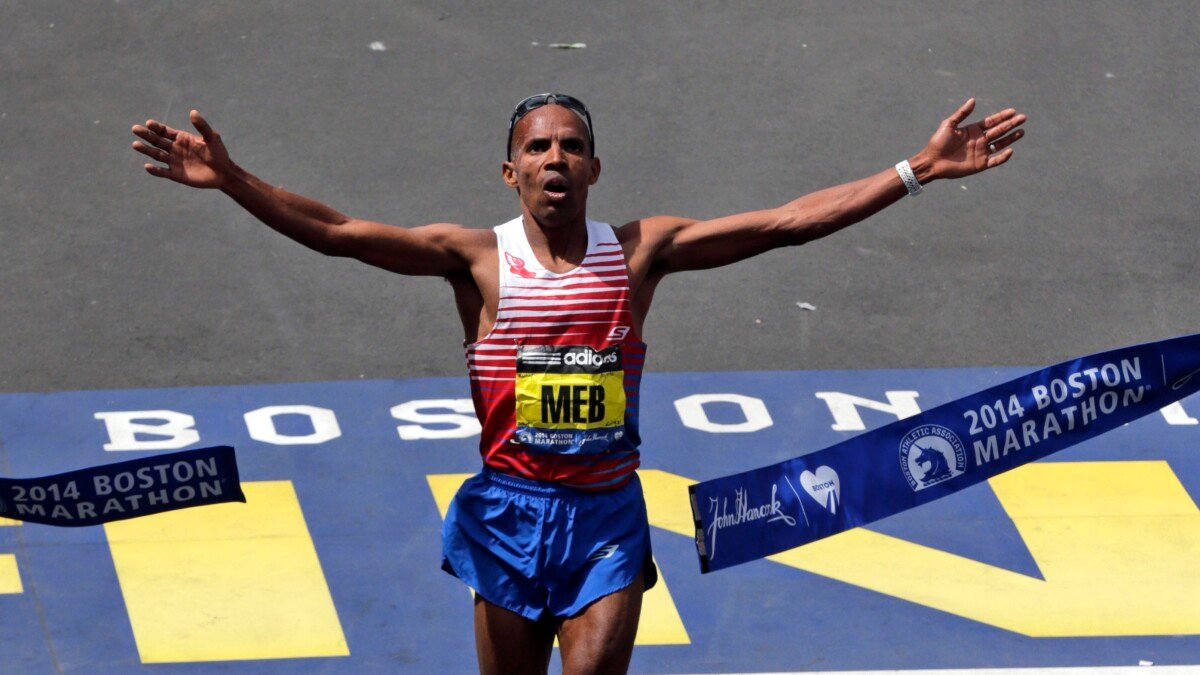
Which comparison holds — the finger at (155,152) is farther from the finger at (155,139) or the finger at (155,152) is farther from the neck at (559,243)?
the neck at (559,243)

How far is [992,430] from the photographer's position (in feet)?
21.2

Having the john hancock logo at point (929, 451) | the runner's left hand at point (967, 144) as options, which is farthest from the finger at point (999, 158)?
the john hancock logo at point (929, 451)

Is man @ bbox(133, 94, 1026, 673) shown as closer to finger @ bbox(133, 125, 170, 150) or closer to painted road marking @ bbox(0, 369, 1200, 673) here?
finger @ bbox(133, 125, 170, 150)

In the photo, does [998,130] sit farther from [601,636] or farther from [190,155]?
[190,155]

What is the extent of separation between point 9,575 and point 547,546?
3.53m

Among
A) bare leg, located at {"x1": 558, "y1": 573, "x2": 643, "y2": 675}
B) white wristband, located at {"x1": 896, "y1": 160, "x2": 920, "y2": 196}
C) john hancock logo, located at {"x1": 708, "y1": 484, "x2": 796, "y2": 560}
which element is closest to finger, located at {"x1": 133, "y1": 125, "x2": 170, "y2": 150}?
bare leg, located at {"x1": 558, "y1": 573, "x2": 643, "y2": 675}

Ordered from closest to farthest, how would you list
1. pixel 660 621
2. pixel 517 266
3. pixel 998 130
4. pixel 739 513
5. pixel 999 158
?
pixel 517 266 < pixel 999 158 < pixel 998 130 < pixel 739 513 < pixel 660 621

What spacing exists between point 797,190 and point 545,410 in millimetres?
6161

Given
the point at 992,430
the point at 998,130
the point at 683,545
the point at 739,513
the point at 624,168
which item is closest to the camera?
the point at 998,130

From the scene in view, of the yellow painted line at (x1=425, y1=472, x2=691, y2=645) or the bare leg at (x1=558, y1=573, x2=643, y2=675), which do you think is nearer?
the bare leg at (x1=558, y1=573, x2=643, y2=675)

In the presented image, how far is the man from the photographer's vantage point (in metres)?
5.52

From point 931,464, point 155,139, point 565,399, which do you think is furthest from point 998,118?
point 155,139

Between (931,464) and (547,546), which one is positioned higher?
(931,464)

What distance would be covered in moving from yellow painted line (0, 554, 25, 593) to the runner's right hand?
3.17 metres
